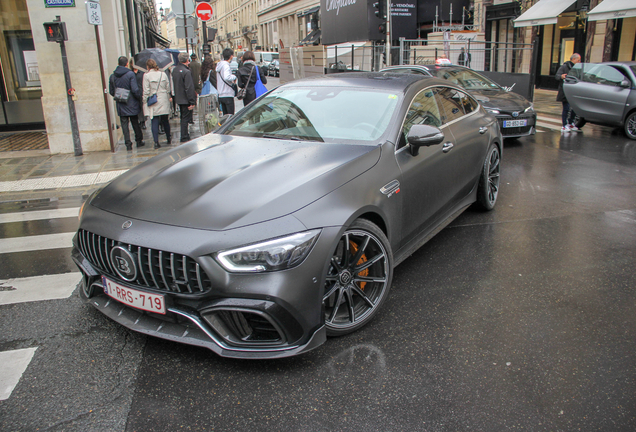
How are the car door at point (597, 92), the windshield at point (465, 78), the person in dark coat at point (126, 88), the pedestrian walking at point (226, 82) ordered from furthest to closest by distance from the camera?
the pedestrian walking at point (226, 82) < the car door at point (597, 92) < the person in dark coat at point (126, 88) < the windshield at point (465, 78)

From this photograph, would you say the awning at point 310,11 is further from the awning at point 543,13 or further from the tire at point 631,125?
the tire at point 631,125

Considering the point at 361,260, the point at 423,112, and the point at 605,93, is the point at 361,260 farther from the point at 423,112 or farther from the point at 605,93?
the point at 605,93

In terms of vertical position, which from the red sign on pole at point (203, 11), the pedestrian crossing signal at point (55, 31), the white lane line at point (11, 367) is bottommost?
the white lane line at point (11, 367)

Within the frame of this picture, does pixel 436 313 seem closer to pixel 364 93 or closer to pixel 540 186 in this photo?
pixel 364 93

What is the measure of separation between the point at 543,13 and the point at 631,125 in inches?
441

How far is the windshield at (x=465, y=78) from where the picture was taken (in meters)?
10.2

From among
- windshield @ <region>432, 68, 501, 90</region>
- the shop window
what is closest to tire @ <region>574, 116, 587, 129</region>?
windshield @ <region>432, 68, 501, 90</region>

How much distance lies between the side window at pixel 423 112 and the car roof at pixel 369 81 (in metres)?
0.13

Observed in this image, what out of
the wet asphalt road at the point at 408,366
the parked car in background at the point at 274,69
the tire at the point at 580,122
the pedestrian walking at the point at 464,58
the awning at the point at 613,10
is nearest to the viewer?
the wet asphalt road at the point at 408,366

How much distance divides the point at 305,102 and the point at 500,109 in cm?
679

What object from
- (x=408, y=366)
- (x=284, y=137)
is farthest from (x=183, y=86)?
(x=408, y=366)

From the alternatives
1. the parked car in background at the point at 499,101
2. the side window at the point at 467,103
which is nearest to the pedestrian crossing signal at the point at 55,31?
the parked car in background at the point at 499,101

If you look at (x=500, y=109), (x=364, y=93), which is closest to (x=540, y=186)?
(x=500, y=109)

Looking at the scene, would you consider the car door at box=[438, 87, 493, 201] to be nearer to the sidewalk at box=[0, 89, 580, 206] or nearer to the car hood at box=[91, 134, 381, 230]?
the car hood at box=[91, 134, 381, 230]
